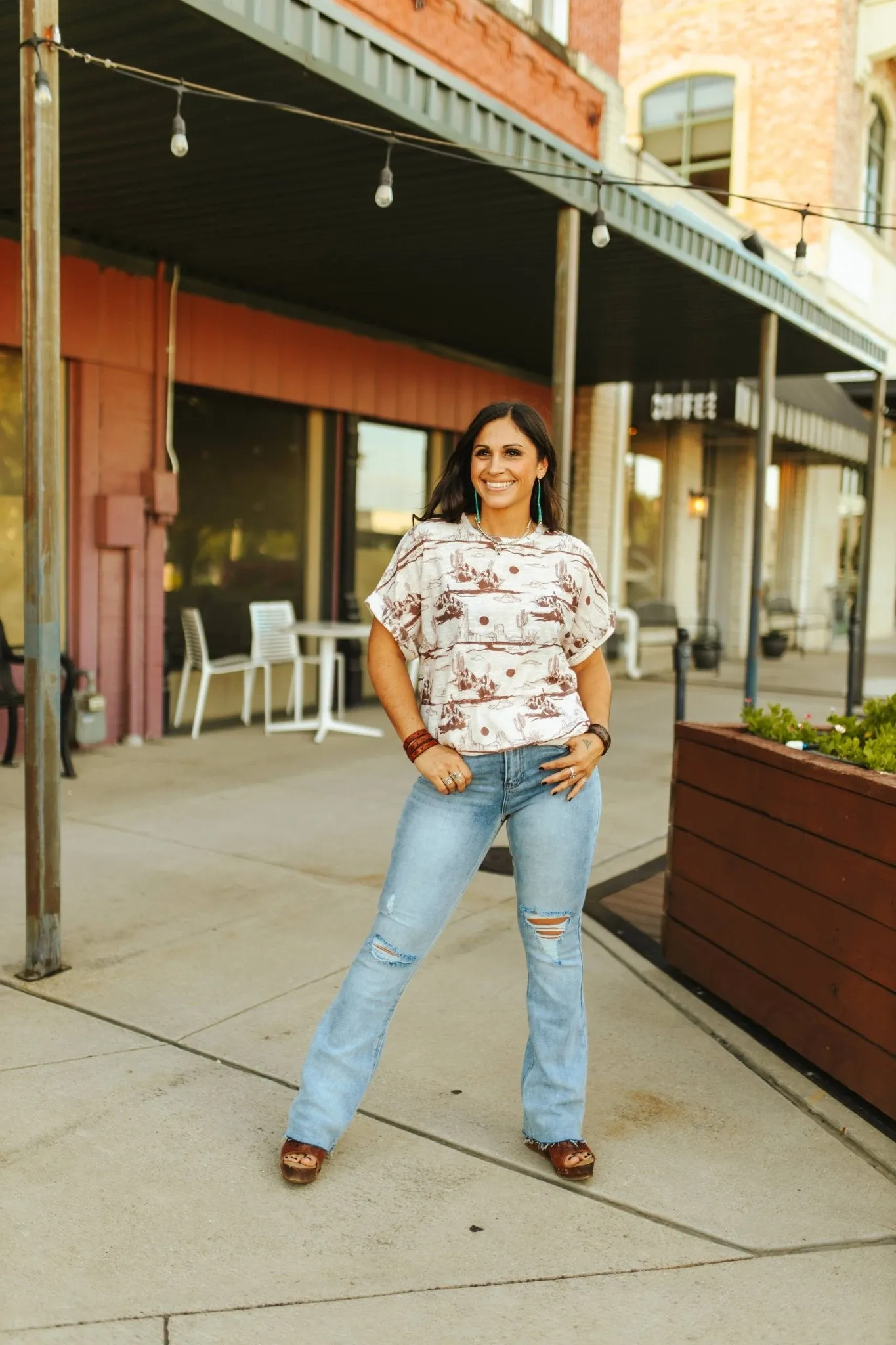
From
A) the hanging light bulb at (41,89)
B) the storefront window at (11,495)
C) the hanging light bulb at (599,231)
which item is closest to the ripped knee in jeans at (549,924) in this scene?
the hanging light bulb at (41,89)

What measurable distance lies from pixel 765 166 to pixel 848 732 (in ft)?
55.9

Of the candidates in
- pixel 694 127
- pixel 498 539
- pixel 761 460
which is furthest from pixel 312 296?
pixel 694 127

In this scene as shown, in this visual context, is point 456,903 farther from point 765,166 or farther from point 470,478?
point 765,166

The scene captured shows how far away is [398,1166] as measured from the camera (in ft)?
9.84

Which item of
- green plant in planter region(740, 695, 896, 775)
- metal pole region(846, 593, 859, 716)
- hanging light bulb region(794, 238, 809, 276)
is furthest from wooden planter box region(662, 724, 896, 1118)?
metal pole region(846, 593, 859, 716)

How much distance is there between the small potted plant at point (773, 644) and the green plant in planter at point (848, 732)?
13581 mm

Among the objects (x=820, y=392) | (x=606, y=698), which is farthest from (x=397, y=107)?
(x=820, y=392)

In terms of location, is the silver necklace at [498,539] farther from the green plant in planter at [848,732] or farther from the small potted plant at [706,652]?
the small potted plant at [706,652]

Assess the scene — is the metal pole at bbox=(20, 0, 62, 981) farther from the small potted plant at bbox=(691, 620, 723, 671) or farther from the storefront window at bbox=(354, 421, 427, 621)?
the small potted plant at bbox=(691, 620, 723, 671)

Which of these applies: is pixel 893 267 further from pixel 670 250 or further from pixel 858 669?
pixel 670 250

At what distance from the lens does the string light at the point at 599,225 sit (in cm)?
637

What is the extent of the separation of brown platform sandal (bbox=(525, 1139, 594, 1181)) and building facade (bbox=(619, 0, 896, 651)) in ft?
44.4

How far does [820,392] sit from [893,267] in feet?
23.7

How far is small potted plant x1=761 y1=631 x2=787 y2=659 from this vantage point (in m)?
17.5
